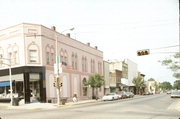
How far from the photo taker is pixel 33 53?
1292 inches

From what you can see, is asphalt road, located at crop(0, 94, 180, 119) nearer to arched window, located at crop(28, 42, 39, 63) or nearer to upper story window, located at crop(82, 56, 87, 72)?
arched window, located at crop(28, 42, 39, 63)

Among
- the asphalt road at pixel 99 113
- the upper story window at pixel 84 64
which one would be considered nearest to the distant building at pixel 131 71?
the upper story window at pixel 84 64

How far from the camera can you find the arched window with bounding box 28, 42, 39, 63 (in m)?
32.6

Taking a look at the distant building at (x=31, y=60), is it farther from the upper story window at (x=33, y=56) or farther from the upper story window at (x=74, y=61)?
the upper story window at (x=74, y=61)

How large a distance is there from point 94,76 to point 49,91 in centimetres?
1148

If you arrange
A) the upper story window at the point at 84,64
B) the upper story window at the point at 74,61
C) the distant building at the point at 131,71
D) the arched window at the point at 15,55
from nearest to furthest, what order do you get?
the arched window at the point at 15,55
the upper story window at the point at 74,61
the upper story window at the point at 84,64
the distant building at the point at 131,71

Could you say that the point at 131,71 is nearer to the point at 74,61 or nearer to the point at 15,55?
the point at 74,61

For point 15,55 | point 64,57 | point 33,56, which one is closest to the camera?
point 33,56

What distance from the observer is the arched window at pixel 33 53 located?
3256 cm

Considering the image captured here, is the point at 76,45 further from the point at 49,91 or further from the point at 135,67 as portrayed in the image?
the point at 135,67

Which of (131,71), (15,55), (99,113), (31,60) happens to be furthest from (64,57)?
(131,71)

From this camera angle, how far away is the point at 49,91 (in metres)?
33.9

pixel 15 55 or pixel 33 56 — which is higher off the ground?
pixel 15 55

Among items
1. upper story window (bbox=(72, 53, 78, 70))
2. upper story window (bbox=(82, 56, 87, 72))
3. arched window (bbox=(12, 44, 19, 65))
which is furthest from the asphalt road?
upper story window (bbox=(82, 56, 87, 72))
